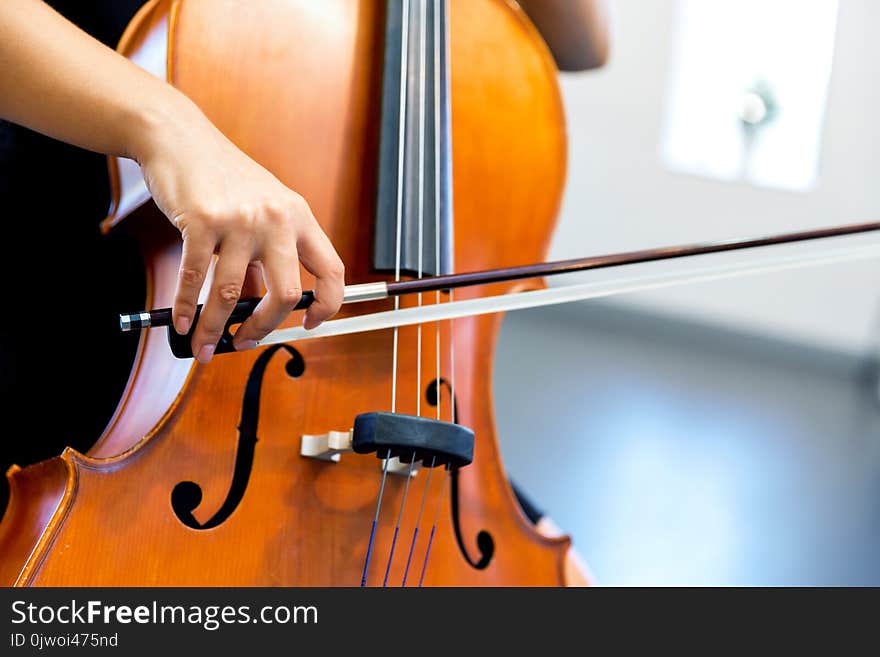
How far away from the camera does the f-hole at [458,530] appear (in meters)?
0.67

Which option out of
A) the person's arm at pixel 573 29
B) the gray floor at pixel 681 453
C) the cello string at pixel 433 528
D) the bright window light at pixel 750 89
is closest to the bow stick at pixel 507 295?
the cello string at pixel 433 528

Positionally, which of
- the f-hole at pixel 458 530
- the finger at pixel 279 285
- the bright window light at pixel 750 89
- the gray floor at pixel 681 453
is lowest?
the gray floor at pixel 681 453

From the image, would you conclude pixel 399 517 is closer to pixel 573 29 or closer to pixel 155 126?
pixel 155 126

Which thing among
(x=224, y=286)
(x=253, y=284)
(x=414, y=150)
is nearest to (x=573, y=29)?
(x=414, y=150)

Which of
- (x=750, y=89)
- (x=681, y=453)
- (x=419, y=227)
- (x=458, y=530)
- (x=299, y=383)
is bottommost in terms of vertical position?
(x=681, y=453)

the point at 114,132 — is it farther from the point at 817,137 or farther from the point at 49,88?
the point at 817,137

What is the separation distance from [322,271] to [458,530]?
0.25 meters

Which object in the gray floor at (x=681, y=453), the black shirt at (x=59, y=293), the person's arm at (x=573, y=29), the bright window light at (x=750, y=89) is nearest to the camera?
the black shirt at (x=59, y=293)

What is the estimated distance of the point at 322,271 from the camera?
511mm

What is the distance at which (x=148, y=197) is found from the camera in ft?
2.07

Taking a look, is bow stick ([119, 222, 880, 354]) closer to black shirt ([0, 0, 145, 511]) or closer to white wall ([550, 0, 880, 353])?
black shirt ([0, 0, 145, 511])

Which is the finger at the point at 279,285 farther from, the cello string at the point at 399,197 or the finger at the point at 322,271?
the cello string at the point at 399,197

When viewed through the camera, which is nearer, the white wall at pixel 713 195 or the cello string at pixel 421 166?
the cello string at pixel 421 166
